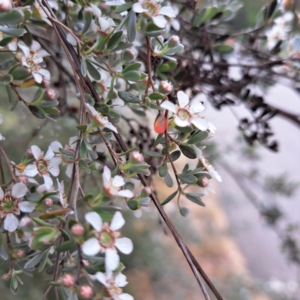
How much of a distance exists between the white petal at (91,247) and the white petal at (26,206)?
0.28 ft

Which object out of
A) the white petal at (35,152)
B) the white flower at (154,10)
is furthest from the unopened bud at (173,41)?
the white petal at (35,152)

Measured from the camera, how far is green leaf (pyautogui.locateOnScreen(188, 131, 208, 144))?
271 mm

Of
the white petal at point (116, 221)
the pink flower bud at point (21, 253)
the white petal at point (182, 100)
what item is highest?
the white petal at point (182, 100)

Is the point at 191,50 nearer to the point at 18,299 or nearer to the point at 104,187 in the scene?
the point at 104,187

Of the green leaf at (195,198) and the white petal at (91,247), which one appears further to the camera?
the green leaf at (195,198)

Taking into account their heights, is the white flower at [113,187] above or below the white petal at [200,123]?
below

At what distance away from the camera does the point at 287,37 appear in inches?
22.0

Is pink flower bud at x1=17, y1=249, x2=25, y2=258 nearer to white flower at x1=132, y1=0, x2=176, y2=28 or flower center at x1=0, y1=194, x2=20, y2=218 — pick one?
flower center at x1=0, y1=194, x2=20, y2=218

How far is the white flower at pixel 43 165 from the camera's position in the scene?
28 cm

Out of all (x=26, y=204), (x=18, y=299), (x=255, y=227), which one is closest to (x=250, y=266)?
(x=255, y=227)

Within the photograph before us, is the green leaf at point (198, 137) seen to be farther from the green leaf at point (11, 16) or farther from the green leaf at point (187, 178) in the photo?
the green leaf at point (11, 16)

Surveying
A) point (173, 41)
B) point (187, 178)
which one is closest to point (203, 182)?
point (187, 178)

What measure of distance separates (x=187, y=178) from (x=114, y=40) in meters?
0.12

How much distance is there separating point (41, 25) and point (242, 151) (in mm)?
958
